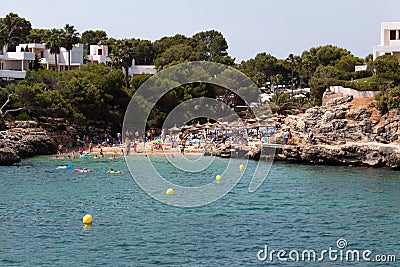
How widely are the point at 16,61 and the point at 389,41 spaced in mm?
39007

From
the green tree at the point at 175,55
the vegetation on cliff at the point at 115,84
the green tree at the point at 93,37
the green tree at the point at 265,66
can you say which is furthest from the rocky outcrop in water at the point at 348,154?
the green tree at the point at 93,37

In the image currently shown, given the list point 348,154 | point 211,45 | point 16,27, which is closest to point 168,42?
point 211,45

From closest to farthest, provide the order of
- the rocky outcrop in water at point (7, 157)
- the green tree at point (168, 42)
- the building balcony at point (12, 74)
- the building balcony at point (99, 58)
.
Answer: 1. the rocky outcrop in water at point (7, 157)
2. the building balcony at point (12, 74)
3. the building balcony at point (99, 58)
4. the green tree at point (168, 42)

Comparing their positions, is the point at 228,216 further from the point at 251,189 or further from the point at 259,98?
the point at 259,98

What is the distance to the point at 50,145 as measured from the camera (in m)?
59.0

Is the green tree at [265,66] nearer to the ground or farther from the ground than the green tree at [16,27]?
nearer to the ground

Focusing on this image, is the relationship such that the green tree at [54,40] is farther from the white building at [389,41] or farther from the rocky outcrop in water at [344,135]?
the white building at [389,41]

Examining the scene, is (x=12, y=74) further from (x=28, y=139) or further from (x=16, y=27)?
(x=16, y=27)

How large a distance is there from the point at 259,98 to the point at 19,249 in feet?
168

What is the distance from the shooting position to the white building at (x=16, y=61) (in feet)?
226

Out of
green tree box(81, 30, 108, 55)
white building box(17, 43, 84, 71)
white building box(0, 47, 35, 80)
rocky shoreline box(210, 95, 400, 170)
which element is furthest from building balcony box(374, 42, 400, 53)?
green tree box(81, 30, 108, 55)

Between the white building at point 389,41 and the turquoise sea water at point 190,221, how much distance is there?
2761 centimetres

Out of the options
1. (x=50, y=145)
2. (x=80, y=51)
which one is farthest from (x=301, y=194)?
(x=80, y=51)

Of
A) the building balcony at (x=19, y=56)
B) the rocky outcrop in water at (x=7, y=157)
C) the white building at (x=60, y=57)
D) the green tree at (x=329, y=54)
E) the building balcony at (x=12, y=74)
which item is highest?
the green tree at (x=329, y=54)
